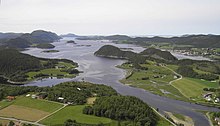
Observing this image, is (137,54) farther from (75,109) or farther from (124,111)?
(124,111)

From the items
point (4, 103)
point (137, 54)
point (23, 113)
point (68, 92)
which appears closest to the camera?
point (23, 113)

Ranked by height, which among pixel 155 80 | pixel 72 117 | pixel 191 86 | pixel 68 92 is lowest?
pixel 155 80

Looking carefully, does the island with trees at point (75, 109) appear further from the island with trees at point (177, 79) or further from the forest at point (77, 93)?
the island with trees at point (177, 79)

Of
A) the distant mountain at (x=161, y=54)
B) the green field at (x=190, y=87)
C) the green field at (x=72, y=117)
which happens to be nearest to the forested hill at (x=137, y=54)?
the distant mountain at (x=161, y=54)

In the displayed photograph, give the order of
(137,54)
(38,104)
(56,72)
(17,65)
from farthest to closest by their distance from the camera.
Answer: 1. (137,54)
2. (17,65)
3. (56,72)
4. (38,104)

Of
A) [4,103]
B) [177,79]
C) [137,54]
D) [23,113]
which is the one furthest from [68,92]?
[137,54]

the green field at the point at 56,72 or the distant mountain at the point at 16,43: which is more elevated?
the distant mountain at the point at 16,43
